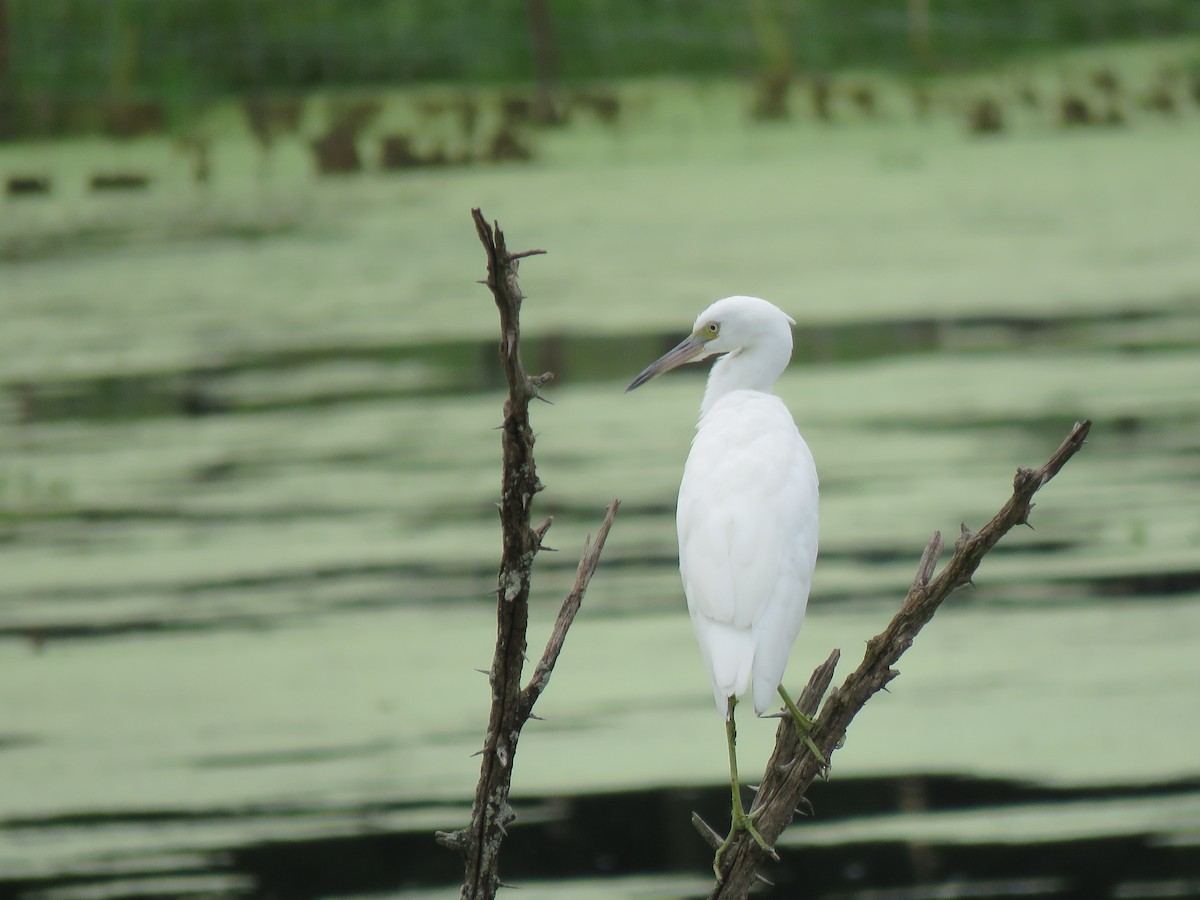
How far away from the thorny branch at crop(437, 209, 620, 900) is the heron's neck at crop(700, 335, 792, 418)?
0.79 metres

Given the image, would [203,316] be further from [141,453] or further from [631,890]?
[631,890]

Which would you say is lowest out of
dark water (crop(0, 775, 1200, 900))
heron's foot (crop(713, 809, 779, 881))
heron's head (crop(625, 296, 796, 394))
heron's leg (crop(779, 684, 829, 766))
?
dark water (crop(0, 775, 1200, 900))

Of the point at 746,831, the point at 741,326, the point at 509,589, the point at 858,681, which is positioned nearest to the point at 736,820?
the point at 746,831

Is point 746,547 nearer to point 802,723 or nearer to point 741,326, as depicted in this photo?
point 802,723

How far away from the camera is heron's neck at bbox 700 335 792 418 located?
2.68 meters

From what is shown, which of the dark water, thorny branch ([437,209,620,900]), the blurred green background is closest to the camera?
thorny branch ([437,209,620,900])

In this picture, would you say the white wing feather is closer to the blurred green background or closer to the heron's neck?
the heron's neck

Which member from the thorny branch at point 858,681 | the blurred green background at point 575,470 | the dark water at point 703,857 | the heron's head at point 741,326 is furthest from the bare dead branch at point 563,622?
the blurred green background at point 575,470

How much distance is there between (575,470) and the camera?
6094 millimetres

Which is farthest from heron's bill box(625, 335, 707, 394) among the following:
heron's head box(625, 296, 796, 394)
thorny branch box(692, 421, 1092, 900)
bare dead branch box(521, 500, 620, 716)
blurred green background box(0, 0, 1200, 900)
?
blurred green background box(0, 0, 1200, 900)

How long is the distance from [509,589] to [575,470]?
436 centimetres

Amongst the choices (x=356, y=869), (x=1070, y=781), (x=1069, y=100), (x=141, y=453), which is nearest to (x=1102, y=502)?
(x=1070, y=781)

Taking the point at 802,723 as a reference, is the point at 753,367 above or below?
above

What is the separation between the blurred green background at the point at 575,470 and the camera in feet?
12.8
